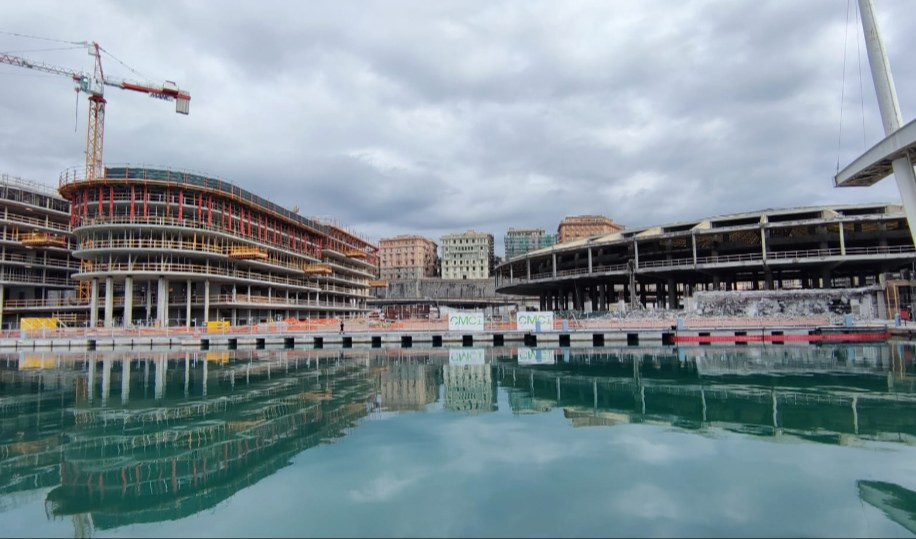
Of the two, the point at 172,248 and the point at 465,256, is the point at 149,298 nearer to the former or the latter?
the point at 172,248

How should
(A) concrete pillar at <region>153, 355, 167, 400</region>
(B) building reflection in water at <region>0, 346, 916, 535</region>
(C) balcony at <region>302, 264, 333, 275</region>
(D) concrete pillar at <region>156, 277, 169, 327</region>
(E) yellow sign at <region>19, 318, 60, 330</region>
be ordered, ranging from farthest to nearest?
(C) balcony at <region>302, 264, 333, 275</region> → (D) concrete pillar at <region>156, 277, 169, 327</region> → (E) yellow sign at <region>19, 318, 60, 330</region> → (A) concrete pillar at <region>153, 355, 167, 400</region> → (B) building reflection in water at <region>0, 346, 916, 535</region>

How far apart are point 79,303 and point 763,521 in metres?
74.5

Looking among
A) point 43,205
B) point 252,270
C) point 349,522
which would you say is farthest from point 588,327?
point 43,205

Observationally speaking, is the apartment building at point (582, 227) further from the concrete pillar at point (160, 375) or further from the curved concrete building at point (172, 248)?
the concrete pillar at point (160, 375)

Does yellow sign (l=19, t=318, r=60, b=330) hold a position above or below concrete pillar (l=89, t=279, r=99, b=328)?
below

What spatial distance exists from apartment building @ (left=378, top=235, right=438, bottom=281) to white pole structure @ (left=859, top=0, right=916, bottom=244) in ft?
510

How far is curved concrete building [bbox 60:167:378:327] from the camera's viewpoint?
5688cm

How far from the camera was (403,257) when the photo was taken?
180 meters

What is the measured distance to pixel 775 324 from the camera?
1640 inches

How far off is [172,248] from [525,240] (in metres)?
143

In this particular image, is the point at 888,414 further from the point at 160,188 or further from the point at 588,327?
the point at 160,188

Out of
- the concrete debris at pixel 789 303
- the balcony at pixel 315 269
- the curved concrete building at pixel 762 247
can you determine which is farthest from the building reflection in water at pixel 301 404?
the balcony at pixel 315 269

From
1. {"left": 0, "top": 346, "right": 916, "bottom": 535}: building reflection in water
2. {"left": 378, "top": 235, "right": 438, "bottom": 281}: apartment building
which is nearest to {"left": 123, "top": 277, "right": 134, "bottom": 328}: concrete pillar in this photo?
{"left": 0, "top": 346, "right": 916, "bottom": 535}: building reflection in water

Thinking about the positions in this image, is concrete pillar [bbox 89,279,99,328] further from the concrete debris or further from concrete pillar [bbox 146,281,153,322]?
the concrete debris
